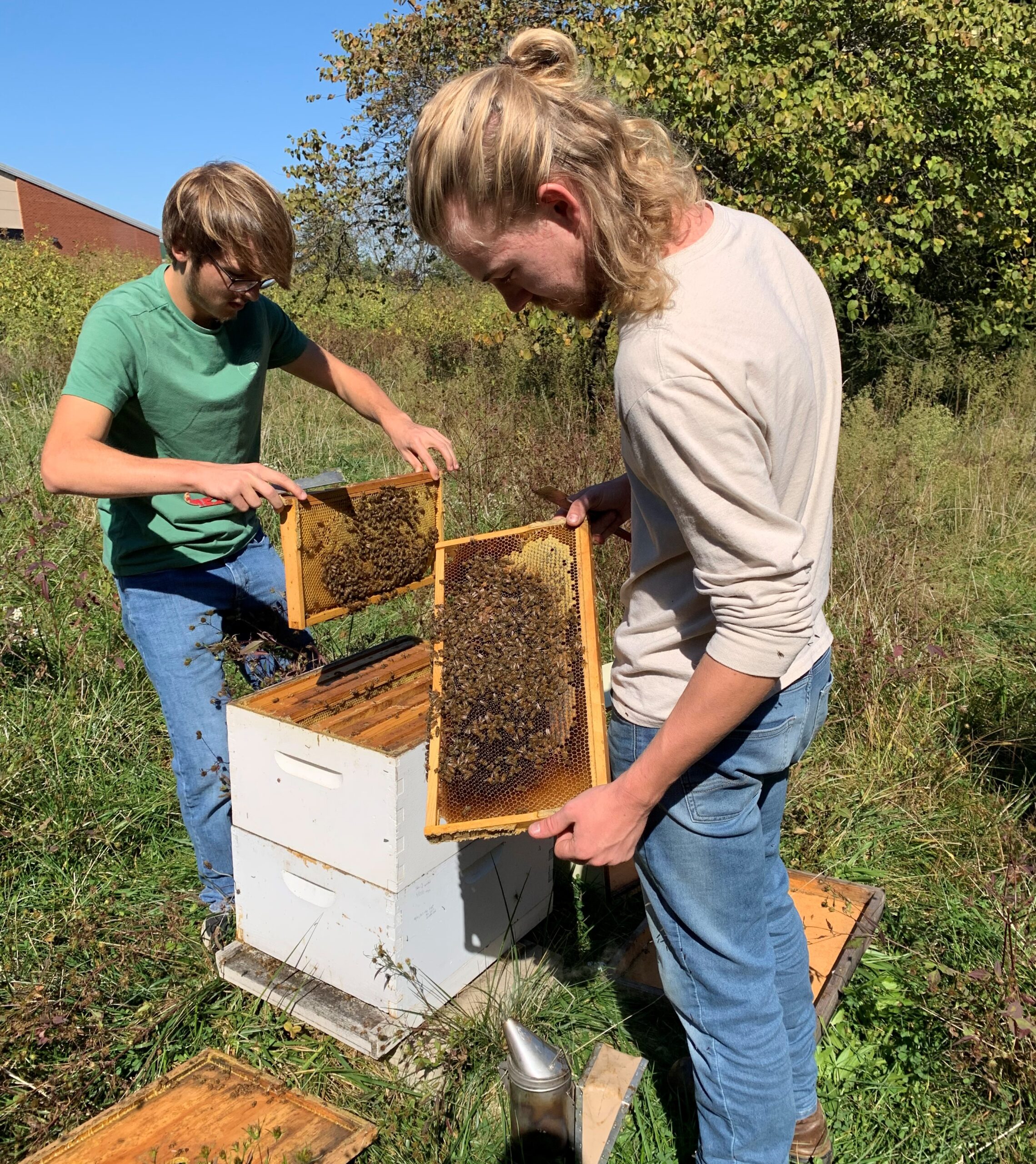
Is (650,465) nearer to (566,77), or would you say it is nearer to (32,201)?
(566,77)

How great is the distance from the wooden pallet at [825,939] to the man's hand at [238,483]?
5.31 ft

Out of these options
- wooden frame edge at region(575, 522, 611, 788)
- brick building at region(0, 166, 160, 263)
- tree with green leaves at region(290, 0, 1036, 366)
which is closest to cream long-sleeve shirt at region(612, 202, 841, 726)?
wooden frame edge at region(575, 522, 611, 788)

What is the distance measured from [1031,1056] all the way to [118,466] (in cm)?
270

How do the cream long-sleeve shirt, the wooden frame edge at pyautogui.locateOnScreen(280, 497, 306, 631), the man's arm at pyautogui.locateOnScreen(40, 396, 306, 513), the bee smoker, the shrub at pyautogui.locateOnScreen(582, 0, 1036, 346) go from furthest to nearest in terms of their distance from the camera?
1. the shrub at pyautogui.locateOnScreen(582, 0, 1036, 346)
2. the wooden frame edge at pyautogui.locateOnScreen(280, 497, 306, 631)
3. the man's arm at pyautogui.locateOnScreen(40, 396, 306, 513)
4. the bee smoker
5. the cream long-sleeve shirt

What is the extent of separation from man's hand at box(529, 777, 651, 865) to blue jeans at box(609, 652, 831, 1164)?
10cm

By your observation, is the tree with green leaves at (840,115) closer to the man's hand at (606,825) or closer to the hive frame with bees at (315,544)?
the hive frame with bees at (315,544)

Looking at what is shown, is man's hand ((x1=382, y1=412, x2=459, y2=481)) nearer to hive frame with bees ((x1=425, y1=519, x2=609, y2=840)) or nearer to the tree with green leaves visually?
hive frame with bees ((x1=425, y1=519, x2=609, y2=840))

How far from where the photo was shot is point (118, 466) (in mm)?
2264

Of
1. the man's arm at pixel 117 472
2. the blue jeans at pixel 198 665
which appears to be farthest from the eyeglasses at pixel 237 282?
the blue jeans at pixel 198 665

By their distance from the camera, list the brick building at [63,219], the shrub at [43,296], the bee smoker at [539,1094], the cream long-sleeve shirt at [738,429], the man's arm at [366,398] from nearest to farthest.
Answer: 1. the cream long-sleeve shirt at [738,429]
2. the bee smoker at [539,1094]
3. the man's arm at [366,398]
4. the shrub at [43,296]
5. the brick building at [63,219]

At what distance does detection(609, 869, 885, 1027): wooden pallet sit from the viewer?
2.52m

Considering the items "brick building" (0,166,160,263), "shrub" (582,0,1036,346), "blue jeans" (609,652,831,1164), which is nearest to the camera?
"blue jeans" (609,652,831,1164)

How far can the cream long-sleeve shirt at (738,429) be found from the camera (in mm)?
1236

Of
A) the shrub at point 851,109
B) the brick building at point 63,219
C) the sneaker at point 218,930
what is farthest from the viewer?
the brick building at point 63,219
